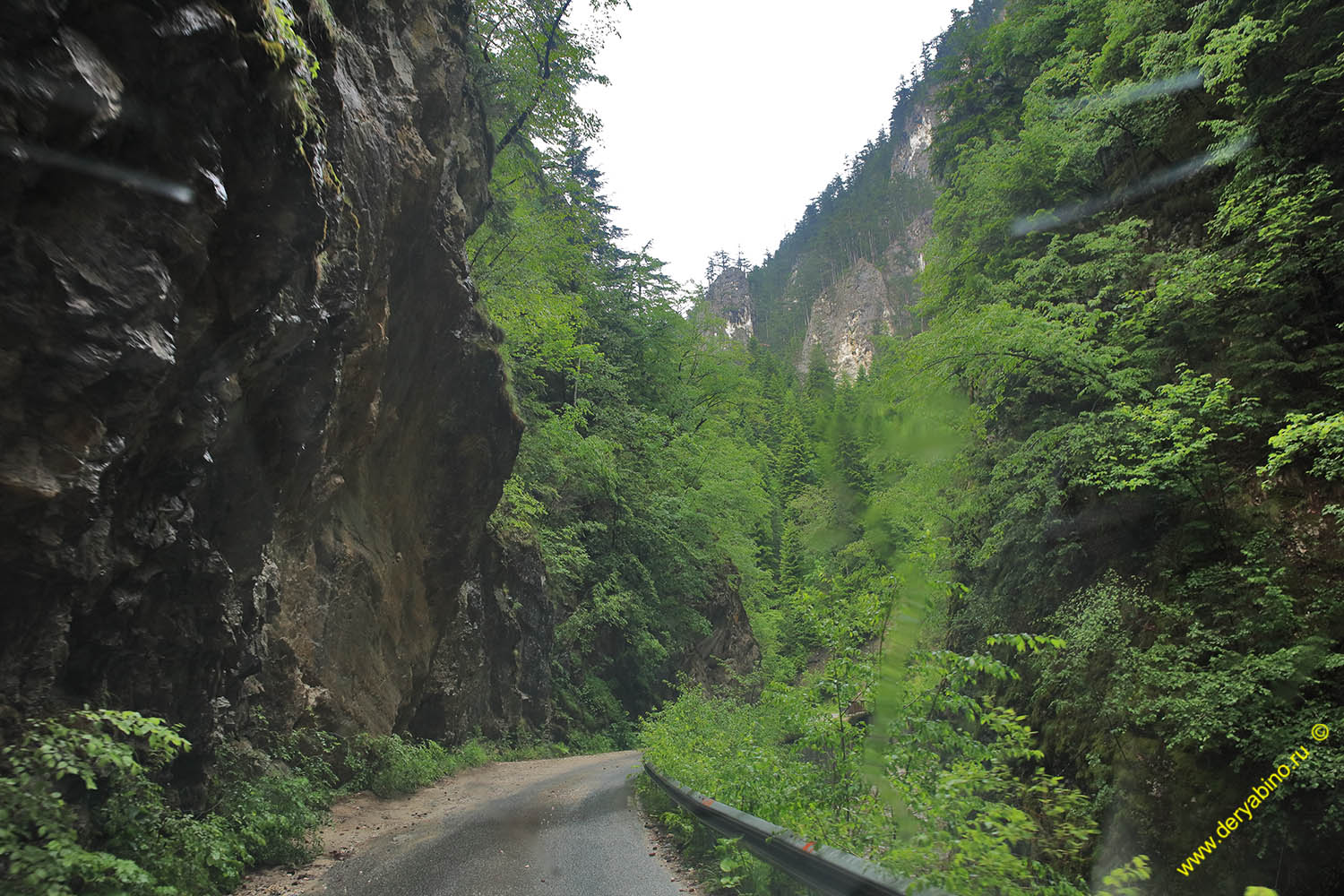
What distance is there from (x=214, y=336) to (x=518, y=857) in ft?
17.6

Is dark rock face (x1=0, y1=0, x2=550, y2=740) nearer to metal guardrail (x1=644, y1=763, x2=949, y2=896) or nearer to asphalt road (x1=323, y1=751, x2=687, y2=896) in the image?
asphalt road (x1=323, y1=751, x2=687, y2=896)

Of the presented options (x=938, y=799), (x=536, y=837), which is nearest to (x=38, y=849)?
(x=536, y=837)

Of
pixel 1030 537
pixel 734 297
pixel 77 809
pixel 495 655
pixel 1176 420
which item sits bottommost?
pixel 77 809

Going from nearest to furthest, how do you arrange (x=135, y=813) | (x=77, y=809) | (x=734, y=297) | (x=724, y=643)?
(x=77, y=809) < (x=135, y=813) < (x=724, y=643) < (x=734, y=297)

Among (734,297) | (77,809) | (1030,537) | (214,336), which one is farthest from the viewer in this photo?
(734,297)

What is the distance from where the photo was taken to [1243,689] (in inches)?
230

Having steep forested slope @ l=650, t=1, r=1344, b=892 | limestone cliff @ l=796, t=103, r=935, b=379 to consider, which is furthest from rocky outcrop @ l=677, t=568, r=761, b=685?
limestone cliff @ l=796, t=103, r=935, b=379

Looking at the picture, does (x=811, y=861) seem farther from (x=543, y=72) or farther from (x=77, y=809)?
(x=543, y=72)

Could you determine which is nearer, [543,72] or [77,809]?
[77,809]

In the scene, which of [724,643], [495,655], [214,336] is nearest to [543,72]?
[214,336]

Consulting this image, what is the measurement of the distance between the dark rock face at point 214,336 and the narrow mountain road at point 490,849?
1717 mm

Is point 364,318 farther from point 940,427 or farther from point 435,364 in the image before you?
point 940,427

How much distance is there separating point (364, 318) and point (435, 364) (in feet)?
9.48

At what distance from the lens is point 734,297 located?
101 meters
